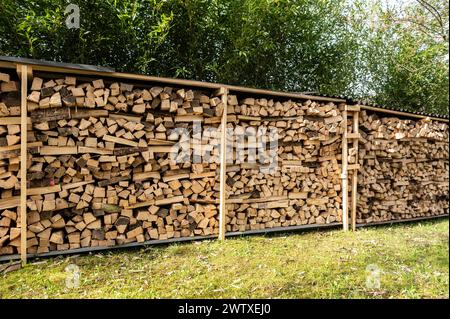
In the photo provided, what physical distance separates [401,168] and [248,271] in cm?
410

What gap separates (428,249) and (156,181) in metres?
3.87

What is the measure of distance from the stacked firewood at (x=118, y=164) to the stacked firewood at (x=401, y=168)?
287 cm

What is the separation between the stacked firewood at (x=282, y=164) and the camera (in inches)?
161

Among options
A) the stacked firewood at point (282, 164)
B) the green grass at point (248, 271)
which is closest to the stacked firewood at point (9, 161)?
the green grass at point (248, 271)

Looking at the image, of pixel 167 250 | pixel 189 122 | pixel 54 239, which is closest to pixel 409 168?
pixel 189 122

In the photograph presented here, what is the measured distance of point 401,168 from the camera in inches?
213

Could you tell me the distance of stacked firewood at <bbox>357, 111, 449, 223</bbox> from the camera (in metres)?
5.01

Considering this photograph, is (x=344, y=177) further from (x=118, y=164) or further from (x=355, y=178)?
(x=118, y=164)

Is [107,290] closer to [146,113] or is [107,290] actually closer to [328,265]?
[146,113]

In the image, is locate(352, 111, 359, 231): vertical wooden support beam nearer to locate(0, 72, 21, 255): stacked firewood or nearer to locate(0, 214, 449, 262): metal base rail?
locate(0, 214, 449, 262): metal base rail

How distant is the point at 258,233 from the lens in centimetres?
421

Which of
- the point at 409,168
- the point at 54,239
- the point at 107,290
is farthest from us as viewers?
the point at 409,168

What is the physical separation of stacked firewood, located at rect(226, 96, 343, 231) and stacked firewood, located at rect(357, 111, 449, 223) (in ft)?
2.26

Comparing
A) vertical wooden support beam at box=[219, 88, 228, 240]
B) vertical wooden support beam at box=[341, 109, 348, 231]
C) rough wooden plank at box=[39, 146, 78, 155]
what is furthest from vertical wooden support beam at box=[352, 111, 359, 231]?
rough wooden plank at box=[39, 146, 78, 155]
